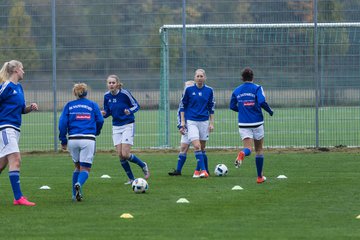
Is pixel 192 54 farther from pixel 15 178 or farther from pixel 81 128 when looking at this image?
pixel 15 178

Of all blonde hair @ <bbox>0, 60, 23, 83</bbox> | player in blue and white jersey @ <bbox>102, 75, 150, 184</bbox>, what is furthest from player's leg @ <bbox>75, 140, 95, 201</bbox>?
player in blue and white jersey @ <bbox>102, 75, 150, 184</bbox>

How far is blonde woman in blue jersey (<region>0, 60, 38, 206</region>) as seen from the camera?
1327 centimetres

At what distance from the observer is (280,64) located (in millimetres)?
24578

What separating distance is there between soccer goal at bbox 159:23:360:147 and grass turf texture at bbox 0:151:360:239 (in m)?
4.57

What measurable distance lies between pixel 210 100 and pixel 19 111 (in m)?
5.32

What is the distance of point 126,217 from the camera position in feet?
38.3

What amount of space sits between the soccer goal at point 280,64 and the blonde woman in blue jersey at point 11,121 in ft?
36.6

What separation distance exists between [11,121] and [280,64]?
40.7 ft

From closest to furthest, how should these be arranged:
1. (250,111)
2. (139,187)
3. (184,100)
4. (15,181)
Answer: (15,181) → (139,187) → (250,111) → (184,100)

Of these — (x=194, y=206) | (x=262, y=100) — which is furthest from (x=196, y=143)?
(x=194, y=206)

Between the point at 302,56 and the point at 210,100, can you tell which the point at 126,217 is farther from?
the point at 302,56

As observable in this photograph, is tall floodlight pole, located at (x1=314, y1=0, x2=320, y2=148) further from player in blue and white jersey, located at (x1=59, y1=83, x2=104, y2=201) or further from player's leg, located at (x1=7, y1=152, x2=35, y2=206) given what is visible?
player's leg, located at (x1=7, y1=152, x2=35, y2=206)

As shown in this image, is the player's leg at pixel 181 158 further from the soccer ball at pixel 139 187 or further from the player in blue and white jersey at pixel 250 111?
the soccer ball at pixel 139 187

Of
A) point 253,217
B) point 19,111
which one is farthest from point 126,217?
point 19,111
